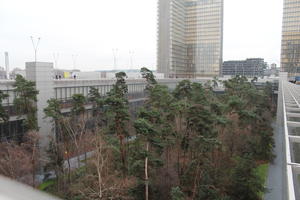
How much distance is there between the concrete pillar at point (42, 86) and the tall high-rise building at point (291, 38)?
76259 millimetres

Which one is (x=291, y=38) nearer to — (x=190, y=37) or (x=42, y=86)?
(x=190, y=37)

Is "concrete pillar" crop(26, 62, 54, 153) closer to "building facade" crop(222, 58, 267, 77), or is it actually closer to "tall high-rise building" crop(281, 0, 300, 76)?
"tall high-rise building" crop(281, 0, 300, 76)

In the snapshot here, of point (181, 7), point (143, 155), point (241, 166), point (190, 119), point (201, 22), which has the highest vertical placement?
point (181, 7)

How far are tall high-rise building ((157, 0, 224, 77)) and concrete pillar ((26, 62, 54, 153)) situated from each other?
207ft

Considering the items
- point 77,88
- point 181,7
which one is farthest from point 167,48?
point 77,88

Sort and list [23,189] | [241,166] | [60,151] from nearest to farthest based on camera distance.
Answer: [23,189] → [241,166] → [60,151]

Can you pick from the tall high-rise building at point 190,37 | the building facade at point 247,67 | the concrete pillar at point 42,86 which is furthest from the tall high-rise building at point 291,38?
the concrete pillar at point 42,86

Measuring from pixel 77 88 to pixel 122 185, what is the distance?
1800 cm

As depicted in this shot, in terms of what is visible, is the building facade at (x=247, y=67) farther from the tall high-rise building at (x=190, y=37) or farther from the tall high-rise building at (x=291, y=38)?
the tall high-rise building at (x=291, y=38)

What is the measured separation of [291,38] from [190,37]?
111ft

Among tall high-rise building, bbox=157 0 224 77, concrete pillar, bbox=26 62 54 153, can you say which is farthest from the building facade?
concrete pillar, bbox=26 62 54 153

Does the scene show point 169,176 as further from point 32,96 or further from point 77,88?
point 77,88

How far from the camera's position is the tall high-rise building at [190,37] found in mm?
84250

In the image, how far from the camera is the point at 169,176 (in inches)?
569
